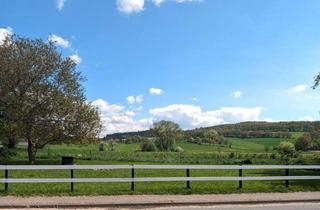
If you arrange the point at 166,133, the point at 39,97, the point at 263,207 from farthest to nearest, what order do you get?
the point at 166,133, the point at 39,97, the point at 263,207

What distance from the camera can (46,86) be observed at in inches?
1832

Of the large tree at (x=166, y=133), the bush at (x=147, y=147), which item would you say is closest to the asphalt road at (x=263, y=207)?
the bush at (x=147, y=147)

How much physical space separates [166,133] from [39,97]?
2765 inches

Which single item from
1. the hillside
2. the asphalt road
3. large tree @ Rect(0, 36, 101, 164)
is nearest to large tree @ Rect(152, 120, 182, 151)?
the hillside

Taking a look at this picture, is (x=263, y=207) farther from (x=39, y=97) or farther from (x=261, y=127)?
(x=261, y=127)

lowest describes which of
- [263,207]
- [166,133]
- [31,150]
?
[263,207]

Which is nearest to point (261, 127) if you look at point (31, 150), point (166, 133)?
point (166, 133)

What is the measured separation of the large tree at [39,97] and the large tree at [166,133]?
199 feet

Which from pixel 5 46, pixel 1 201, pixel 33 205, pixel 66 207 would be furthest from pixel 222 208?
pixel 5 46

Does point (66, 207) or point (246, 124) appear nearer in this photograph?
point (66, 207)

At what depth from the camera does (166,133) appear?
379 feet

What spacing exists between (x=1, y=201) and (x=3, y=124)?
31199mm

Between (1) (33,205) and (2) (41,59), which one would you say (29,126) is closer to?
(2) (41,59)

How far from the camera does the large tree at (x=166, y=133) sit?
110731 mm
